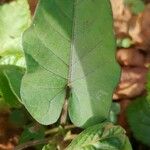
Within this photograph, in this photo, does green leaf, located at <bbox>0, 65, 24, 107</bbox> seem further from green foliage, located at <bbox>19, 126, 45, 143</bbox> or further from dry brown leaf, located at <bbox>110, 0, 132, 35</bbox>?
dry brown leaf, located at <bbox>110, 0, 132, 35</bbox>

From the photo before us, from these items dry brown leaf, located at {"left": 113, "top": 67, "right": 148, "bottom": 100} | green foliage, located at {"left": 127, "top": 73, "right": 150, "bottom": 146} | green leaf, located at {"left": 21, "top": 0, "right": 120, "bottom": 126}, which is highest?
green leaf, located at {"left": 21, "top": 0, "right": 120, "bottom": 126}

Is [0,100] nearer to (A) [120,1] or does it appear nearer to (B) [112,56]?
(B) [112,56]

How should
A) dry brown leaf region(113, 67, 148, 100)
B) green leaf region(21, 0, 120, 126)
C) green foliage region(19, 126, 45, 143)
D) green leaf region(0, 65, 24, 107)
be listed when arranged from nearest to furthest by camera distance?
1. green leaf region(21, 0, 120, 126)
2. green leaf region(0, 65, 24, 107)
3. green foliage region(19, 126, 45, 143)
4. dry brown leaf region(113, 67, 148, 100)

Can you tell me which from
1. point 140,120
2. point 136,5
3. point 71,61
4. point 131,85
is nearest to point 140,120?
point 140,120

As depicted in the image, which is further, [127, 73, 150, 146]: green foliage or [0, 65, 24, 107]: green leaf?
[127, 73, 150, 146]: green foliage

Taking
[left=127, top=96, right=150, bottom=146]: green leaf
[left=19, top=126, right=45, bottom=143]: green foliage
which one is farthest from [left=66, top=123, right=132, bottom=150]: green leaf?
[left=127, top=96, right=150, bottom=146]: green leaf
